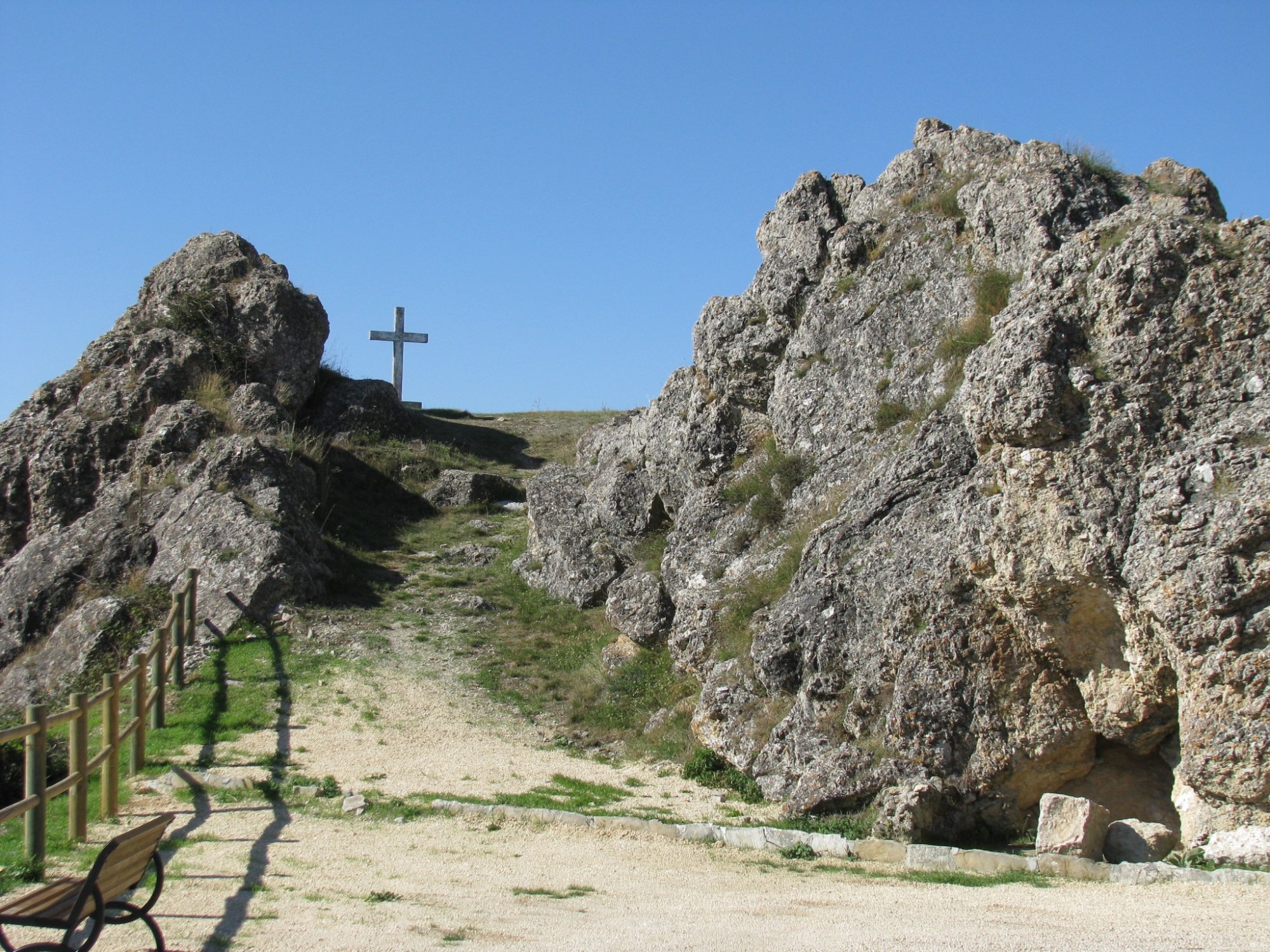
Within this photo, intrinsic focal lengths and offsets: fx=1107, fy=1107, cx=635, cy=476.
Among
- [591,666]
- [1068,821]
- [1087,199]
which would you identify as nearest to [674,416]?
[591,666]

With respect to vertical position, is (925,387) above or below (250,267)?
below

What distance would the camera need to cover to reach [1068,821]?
9.86 meters

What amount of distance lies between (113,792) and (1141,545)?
395 inches

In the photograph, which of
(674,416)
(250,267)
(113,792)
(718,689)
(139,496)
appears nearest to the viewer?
(113,792)

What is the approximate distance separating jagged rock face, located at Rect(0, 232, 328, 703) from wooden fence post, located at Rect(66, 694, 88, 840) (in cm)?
897

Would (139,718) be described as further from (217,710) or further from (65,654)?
(65,654)

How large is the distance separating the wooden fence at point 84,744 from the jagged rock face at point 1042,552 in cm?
672

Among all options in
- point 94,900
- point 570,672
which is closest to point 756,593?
point 570,672

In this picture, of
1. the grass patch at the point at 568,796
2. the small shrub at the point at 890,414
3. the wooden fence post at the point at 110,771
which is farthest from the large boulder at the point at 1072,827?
the wooden fence post at the point at 110,771

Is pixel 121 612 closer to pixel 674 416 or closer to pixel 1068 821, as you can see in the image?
pixel 674 416

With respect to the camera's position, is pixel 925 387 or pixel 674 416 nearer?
pixel 925 387

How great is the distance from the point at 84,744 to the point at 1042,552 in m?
9.22

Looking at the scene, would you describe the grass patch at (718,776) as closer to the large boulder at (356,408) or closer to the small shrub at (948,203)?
the small shrub at (948,203)

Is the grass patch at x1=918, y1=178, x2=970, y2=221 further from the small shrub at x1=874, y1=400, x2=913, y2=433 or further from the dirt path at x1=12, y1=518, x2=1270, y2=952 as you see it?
the dirt path at x1=12, y1=518, x2=1270, y2=952
